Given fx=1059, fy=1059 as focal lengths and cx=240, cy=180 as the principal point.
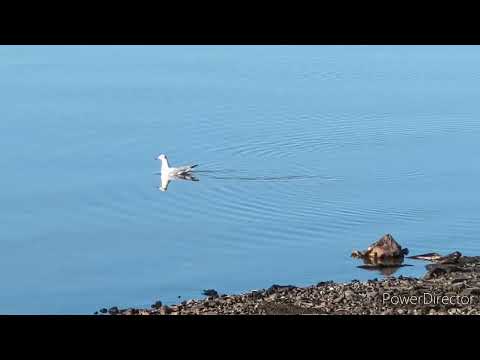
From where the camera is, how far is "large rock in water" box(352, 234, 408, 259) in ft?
47.6

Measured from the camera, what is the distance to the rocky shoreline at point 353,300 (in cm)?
1135

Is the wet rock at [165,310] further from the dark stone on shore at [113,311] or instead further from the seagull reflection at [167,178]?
the seagull reflection at [167,178]

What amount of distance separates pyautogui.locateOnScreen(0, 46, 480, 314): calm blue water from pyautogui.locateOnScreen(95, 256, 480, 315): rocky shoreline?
84 centimetres

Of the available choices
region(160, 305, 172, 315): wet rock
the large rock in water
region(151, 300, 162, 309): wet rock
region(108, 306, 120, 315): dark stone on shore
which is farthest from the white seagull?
region(160, 305, 172, 315): wet rock

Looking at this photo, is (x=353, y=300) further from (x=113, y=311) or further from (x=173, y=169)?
(x=173, y=169)

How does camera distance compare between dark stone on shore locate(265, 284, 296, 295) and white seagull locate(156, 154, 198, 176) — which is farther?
white seagull locate(156, 154, 198, 176)

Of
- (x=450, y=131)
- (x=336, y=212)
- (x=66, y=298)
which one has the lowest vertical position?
(x=66, y=298)

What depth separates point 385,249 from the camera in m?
14.5

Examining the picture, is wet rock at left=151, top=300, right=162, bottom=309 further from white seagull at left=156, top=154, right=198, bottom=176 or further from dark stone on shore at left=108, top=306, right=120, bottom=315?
white seagull at left=156, top=154, right=198, bottom=176

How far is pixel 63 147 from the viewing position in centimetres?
2172

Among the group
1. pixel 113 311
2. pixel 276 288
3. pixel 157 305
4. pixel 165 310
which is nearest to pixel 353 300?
pixel 276 288

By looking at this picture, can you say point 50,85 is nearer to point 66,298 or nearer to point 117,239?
point 117,239
